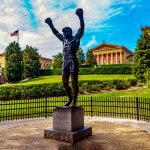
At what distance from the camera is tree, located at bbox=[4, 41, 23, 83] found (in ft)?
157

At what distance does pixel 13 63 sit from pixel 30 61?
227 inches

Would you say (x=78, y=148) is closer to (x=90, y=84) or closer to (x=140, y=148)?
(x=140, y=148)

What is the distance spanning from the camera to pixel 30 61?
5300cm

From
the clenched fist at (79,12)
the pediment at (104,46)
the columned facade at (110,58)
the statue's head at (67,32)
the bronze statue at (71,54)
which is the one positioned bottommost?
the bronze statue at (71,54)

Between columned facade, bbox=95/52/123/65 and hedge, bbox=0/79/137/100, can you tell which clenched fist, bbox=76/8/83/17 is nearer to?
hedge, bbox=0/79/137/100

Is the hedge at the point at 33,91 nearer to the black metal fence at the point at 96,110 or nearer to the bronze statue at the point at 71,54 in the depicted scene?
the black metal fence at the point at 96,110

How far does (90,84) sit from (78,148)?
22.7 meters

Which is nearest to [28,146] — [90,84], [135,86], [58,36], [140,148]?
[140,148]

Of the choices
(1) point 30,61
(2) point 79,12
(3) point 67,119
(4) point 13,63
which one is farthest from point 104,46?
(3) point 67,119

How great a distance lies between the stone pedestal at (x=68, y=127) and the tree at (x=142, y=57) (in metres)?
24.4

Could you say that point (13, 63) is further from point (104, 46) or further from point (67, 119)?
point (104, 46)

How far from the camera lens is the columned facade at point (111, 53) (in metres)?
93.1

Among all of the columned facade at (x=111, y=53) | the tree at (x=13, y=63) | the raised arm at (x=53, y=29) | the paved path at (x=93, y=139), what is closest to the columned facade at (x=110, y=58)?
the columned facade at (x=111, y=53)

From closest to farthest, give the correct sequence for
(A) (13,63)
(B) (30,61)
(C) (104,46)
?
(A) (13,63) < (B) (30,61) < (C) (104,46)
